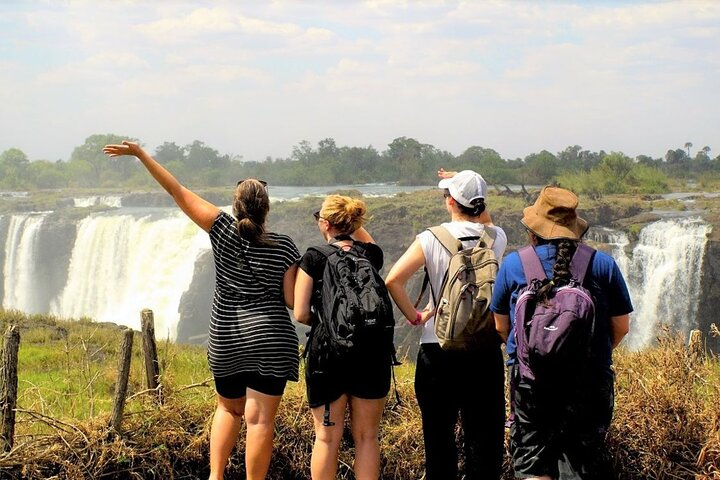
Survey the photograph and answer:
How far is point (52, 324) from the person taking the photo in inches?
687

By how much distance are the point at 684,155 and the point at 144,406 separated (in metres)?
43.0

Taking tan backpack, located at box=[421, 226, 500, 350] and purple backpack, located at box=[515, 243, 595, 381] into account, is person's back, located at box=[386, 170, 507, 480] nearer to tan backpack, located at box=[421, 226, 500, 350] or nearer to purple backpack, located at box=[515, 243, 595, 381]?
tan backpack, located at box=[421, 226, 500, 350]

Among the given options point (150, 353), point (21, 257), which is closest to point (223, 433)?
point (150, 353)

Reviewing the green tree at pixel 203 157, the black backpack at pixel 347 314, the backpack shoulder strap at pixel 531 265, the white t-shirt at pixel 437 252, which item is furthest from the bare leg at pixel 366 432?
the green tree at pixel 203 157

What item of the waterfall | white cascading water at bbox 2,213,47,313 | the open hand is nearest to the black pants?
the open hand

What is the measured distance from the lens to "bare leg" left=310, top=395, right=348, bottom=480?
3705mm

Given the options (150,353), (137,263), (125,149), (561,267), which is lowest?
(137,263)

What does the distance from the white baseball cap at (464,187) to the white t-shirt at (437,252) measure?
4.5 inches

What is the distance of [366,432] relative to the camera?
12.3 feet

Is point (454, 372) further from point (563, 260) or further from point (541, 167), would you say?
point (541, 167)

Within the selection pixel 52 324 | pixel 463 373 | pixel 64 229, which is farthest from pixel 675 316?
pixel 64 229

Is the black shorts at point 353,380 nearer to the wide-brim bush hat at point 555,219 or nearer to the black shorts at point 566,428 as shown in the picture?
the black shorts at point 566,428

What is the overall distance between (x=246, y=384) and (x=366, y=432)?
643 millimetres

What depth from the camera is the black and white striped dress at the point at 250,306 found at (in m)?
3.84
